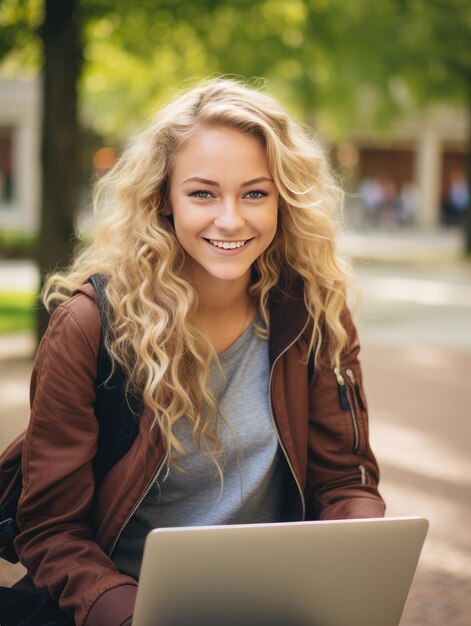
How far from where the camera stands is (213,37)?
40.8ft

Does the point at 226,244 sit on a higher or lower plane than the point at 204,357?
higher

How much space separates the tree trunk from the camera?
849cm

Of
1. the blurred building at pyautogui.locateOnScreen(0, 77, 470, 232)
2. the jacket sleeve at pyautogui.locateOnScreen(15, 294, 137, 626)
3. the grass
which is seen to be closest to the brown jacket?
the jacket sleeve at pyautogui.locateOnScreen(15, 294, 137, 626)

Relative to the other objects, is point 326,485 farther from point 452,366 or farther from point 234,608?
point 452,366

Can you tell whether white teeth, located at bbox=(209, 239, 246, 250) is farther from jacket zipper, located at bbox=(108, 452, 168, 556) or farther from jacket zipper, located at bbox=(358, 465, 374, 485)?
jacket zipper, located at bbox=(358, 465, 374, 485)

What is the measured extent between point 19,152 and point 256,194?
31.3 metres

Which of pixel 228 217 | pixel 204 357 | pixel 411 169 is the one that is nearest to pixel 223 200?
pixel 228 217

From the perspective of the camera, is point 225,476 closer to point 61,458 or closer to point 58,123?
point 61,458

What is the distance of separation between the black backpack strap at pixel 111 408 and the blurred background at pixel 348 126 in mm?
986

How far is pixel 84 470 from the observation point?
7.19 ft

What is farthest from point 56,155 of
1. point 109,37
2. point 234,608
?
point 234,608

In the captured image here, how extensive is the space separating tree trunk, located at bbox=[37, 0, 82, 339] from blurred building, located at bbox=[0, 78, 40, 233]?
22863mm

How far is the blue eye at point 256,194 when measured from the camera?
2.34 metres

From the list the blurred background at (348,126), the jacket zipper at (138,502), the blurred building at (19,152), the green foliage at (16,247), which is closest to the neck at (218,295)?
the jacket zipper at (138,502)
